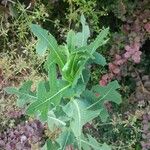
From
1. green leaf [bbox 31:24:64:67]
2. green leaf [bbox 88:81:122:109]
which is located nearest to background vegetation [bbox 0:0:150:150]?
green leaf [bbox 88:81:122:109]

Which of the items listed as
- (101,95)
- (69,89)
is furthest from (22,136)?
(69,89)

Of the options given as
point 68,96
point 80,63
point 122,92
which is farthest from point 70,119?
point 122,92

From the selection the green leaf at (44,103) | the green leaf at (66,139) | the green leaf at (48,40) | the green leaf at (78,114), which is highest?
the green leaf at (48,40)

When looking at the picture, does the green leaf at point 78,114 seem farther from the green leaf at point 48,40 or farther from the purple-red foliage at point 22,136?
the purple-red foliage at point 22,136

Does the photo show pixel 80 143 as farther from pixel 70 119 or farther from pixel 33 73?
pixel 33 73

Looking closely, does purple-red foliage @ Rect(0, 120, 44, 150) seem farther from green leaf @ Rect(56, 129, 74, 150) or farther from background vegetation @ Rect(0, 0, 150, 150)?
green leaf @ Rect(56, 129, 74, 150)

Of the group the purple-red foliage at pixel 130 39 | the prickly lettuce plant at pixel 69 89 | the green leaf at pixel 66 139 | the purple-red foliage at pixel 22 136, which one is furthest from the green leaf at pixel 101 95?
the purple-red foliage at pixel 22 136

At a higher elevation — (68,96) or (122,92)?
(68,96)

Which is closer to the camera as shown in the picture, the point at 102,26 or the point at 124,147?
the point at 124,147

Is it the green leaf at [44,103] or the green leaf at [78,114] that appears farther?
the green leaf at [78,114]
